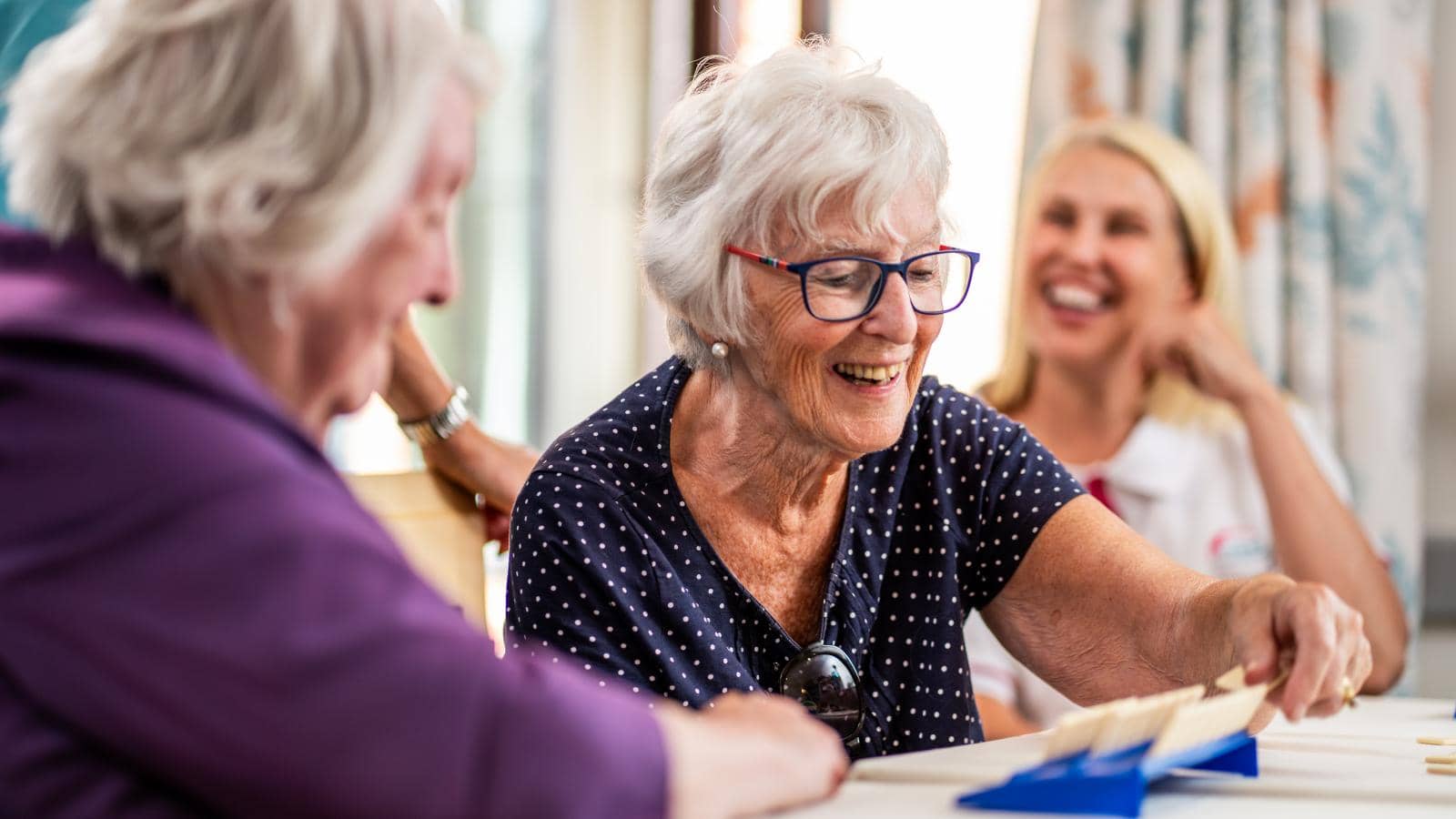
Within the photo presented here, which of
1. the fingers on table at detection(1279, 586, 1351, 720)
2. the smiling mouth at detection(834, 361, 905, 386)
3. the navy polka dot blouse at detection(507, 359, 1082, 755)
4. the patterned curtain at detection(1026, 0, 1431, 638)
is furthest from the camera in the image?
the patterned curtain at detection(1026, 0, 1431, 638)

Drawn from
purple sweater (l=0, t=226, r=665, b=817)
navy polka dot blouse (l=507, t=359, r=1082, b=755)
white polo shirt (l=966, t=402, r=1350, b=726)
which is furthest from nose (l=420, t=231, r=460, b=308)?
white polo shirt (l=966, t=402, r=1350, b=726)

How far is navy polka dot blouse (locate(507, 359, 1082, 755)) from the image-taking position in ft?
4.74

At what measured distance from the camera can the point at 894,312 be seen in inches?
59.6

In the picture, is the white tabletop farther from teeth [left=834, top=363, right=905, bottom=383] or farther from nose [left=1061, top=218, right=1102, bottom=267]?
nose [left=1061, top=218, right=1102, bottom=267]

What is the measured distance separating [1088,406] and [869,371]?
4.46 ft

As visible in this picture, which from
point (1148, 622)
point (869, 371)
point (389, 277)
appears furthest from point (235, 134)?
point (1148, 622)

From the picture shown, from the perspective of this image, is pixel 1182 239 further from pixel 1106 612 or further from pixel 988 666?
pixel 1106 612

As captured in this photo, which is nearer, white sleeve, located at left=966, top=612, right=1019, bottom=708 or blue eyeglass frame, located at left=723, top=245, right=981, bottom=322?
blue eyeglass frame, located at left=723, top=245, right=981, bottom=322

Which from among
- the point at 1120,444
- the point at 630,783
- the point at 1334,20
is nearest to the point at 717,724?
the point at 630,783

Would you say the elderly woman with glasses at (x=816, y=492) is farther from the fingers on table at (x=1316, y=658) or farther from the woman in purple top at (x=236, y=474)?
the woman in purple top at (x=236, y=474)

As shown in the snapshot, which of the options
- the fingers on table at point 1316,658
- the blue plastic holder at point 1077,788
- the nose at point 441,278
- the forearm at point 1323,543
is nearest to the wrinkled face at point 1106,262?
the forearm at point 1323,543

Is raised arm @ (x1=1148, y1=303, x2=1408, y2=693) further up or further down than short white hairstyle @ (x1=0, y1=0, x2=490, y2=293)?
further down

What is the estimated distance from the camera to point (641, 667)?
4.75 feet

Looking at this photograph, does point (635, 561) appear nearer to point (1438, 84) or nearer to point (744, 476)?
point (744, 476)
